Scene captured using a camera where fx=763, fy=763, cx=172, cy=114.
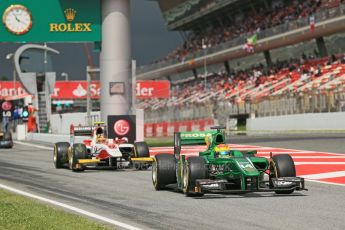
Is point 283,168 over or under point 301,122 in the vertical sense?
under

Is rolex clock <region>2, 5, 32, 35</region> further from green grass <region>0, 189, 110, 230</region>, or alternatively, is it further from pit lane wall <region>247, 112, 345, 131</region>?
green grass <region>0, 189, 110, 230</region>

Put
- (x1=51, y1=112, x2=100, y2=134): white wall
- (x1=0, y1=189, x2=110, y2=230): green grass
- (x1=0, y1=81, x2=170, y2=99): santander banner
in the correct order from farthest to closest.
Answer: (x1=0, y1=81, x2=170, y2=99): santander banner
(x1=51, y1=112, x2=100, y2=134): white wall
(x1=0, y1=189, x2=110, y2=230): green grass

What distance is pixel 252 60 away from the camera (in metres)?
65.4

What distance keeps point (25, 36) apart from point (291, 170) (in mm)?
18342

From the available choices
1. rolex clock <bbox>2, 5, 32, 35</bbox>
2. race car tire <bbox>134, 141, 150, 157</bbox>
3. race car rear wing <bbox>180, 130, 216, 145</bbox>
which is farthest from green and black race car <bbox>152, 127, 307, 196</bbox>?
rolex clock <bbox>2, 5, 32, 35</bbox>

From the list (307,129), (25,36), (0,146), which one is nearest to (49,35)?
(25,36)

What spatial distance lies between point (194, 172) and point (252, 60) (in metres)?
55.6

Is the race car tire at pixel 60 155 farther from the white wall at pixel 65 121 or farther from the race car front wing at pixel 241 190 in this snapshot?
the white wall at pixel 65 121

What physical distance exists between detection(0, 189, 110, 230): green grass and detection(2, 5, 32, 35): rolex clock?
17.7 meters

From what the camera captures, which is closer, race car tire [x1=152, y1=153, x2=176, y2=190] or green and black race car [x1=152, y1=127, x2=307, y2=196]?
green and black race car [x1=152, y1=127, x2=307, y2=196]

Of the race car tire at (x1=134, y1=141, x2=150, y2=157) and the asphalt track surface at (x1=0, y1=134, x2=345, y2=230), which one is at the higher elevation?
the race car tire at (x1=134, y1=141, x2=150, y2=157)

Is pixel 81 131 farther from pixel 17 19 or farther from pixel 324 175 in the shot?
pixel 17 19

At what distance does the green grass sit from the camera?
773 cm

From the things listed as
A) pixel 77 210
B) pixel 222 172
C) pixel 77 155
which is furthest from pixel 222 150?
pixel 77 155
